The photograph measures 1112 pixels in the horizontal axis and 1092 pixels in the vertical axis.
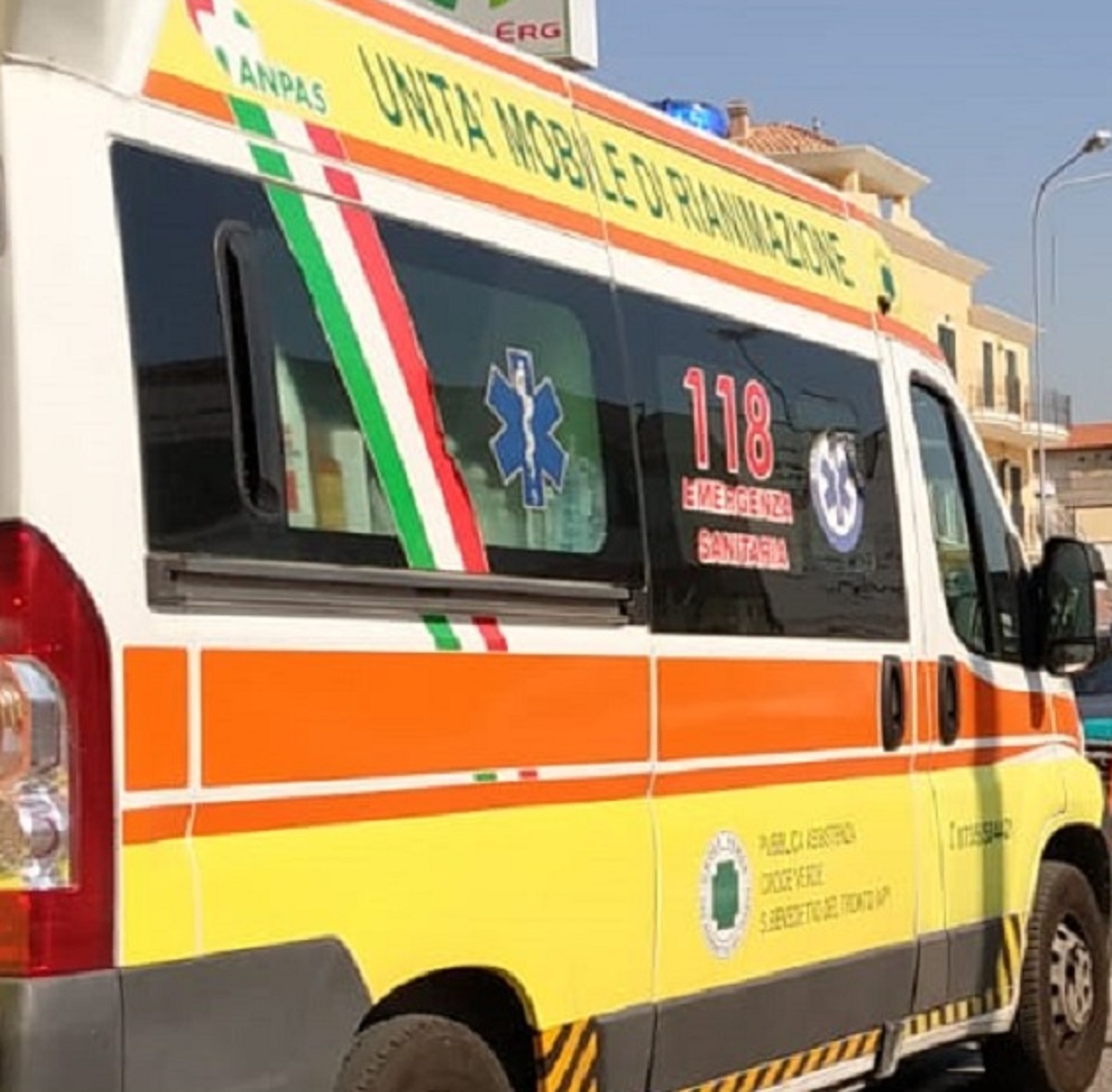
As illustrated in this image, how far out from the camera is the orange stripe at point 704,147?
18.7ft

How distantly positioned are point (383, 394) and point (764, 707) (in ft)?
5.77

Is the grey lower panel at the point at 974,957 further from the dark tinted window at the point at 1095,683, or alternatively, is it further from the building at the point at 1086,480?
the building at the point at 1086,480

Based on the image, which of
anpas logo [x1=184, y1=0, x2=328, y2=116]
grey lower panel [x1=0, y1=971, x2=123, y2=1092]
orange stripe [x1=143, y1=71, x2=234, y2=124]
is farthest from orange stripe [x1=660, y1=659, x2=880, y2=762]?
grey lower panel [x1=0, y1=971, x2=123, y2=1092]

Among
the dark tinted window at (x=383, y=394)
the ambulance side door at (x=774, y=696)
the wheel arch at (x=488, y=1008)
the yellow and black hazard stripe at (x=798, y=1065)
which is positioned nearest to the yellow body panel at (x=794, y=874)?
the ambulance side door at (x=774, y=696)

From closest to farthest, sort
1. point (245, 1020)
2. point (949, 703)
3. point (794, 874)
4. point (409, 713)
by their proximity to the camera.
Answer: point (245, 1020) < point (409, 713) < point (794, 874) < point (949, 703)

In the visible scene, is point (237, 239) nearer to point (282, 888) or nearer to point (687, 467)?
point (282, 888)

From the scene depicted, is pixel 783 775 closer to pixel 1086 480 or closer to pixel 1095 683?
pixel 1095 683

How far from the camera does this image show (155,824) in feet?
12.7

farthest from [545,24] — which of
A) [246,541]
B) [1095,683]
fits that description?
[1095,683]

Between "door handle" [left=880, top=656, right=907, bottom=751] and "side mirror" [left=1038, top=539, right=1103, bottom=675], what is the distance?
1.11 meters

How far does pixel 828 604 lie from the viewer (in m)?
6.39

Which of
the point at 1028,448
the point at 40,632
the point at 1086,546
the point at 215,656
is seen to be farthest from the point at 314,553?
the point at 1028,448

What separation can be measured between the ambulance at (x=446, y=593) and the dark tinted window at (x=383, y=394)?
1 cm

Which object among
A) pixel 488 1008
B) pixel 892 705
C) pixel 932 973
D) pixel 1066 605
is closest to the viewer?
pixel 488 1008
